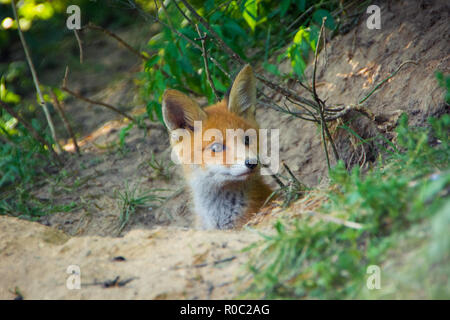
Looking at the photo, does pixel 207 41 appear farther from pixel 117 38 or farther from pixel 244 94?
pixel 117 38

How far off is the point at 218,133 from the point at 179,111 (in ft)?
1.70

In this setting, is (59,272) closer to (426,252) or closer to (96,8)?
(426,252)

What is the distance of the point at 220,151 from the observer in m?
4.48

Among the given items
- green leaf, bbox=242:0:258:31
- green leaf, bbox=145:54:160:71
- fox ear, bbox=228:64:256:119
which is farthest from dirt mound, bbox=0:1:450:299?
green leaf, bbox=145:54:160:71

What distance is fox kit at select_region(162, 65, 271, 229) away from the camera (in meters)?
4.51

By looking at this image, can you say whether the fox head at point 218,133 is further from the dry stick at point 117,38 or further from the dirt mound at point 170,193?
the dry stick at point 117,38

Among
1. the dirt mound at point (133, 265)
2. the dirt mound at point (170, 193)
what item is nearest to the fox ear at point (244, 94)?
the dirt mound at point (170, 193)

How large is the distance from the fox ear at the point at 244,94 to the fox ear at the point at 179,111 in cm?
38

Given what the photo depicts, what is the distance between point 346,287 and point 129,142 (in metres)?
5.42

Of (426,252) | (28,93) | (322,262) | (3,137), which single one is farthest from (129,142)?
(426,252)

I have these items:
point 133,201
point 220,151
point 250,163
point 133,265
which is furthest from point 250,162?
point 133,201

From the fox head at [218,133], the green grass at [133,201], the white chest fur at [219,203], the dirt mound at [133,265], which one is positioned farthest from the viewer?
the green grass at [133,201]

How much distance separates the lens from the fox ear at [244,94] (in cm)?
460

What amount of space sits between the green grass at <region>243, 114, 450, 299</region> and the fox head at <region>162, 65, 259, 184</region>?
1490 millimetres
